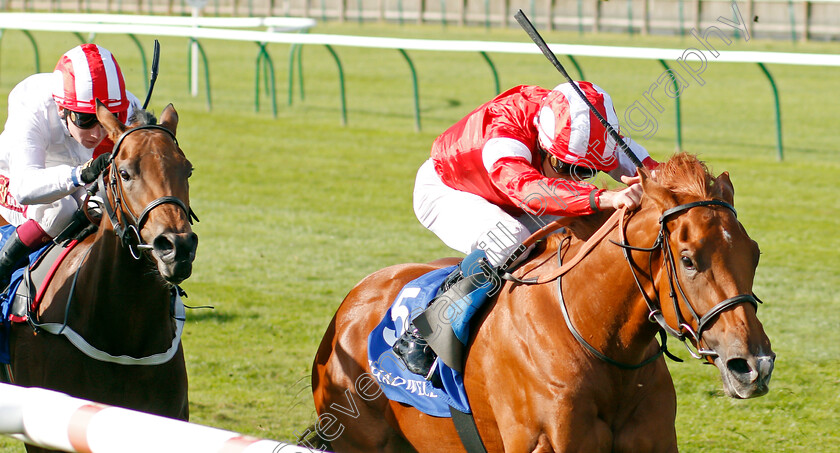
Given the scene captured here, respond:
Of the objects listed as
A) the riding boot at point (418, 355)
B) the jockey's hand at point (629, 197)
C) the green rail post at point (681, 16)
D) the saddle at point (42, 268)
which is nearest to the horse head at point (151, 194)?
the saddle at point (42, 268)

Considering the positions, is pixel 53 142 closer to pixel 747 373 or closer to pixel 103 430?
pixel 103 430

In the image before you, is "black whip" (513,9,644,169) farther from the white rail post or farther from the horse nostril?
the white rail post

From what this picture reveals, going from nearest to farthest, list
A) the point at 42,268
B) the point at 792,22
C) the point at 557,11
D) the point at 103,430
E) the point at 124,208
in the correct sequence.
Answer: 1. the point at 103,430
2. the point at 124,208
3. the point at 42,268
4. the point at 792,22
5. the point at 557,11

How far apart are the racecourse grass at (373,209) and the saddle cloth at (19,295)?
1.07 meters

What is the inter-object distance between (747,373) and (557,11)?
94.7 ft

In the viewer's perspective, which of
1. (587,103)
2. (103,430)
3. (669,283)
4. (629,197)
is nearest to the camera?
(103,430)

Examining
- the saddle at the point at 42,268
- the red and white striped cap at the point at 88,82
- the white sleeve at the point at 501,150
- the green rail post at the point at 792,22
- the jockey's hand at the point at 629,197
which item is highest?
the red and white striped cap at the point at 88,82

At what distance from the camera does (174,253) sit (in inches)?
130

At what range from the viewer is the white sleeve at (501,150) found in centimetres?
355

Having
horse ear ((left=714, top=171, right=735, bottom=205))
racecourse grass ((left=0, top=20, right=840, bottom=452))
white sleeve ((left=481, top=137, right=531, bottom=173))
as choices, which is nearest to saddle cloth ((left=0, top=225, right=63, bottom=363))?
racecourse grass ((left=0, top=20, right=840, bottom=452))

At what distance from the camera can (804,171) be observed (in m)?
11.3

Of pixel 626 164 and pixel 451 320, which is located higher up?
pixel 626 164

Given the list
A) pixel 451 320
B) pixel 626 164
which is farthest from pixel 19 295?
pixel 626 164

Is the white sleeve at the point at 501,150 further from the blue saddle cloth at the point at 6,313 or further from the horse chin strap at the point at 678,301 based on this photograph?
the blue saddle cloth at the point at 6,313
